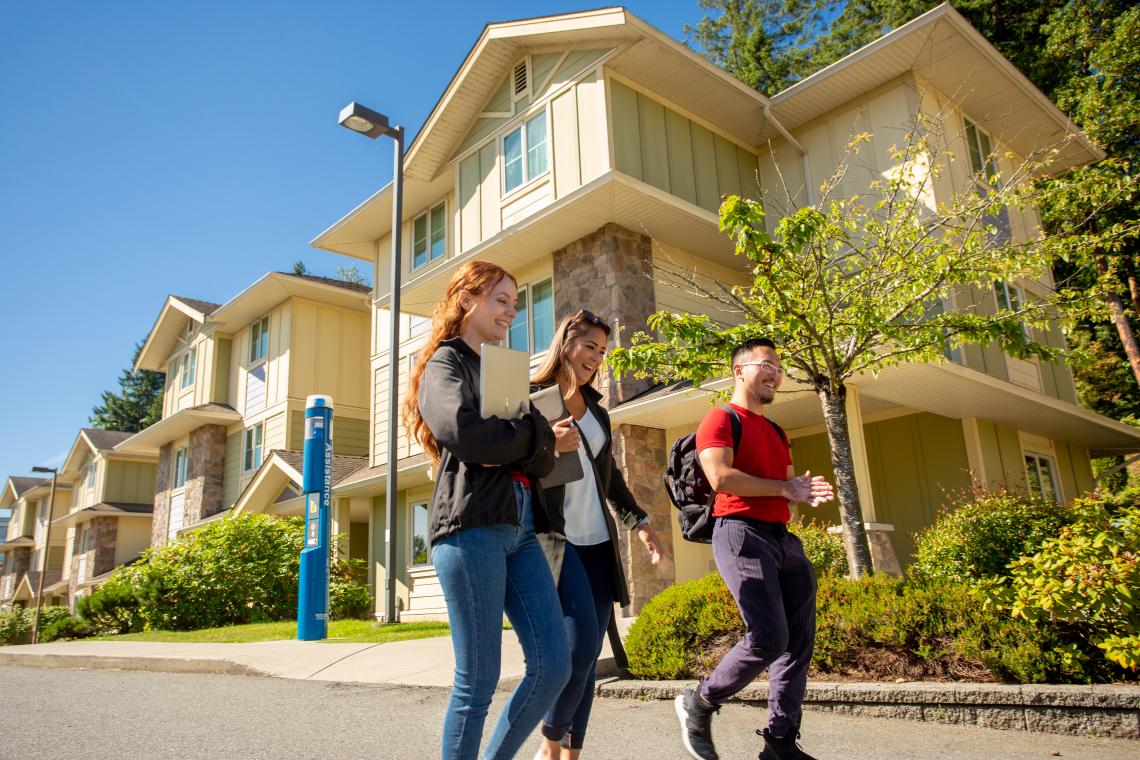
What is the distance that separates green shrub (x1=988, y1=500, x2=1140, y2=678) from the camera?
15.2ft

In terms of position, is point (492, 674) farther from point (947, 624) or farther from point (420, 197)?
point (420, 197)

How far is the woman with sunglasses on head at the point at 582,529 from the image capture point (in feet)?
9.91

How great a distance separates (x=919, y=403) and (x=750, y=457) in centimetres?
995

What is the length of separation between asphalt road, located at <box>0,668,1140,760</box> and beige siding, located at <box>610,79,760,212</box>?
9975 millimetres

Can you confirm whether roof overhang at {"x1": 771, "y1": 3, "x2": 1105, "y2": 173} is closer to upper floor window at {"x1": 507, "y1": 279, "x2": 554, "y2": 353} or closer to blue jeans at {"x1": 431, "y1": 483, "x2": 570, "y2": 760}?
upper floor window at {"x1": 507, "y1": 279, "x2": 554, "y2": 353}

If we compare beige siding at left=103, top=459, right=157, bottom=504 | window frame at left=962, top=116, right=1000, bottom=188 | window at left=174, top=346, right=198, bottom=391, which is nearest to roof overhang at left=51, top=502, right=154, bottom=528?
beige siding at left=103, top=459, right=157, bottom=504

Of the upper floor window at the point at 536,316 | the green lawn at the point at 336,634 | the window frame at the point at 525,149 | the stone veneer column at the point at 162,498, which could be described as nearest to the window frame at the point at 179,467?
the stone veneer column at the point at 162,498

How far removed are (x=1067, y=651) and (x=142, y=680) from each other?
770 centimetres

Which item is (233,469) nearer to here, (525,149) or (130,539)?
(130,539)

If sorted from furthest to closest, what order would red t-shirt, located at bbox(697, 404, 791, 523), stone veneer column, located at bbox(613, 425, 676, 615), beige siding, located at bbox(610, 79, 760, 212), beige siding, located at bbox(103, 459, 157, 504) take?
beige siding, located at bbox(103, 459, 157, 504)
beige siding, located at bbox(610, 79, 760, 212)
stone veneer column, located at bbox(613, 425, 676, 615)
red t-shirt, located at bbox(697, 404, 791, 523)

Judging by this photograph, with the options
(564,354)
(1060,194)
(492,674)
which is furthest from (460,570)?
(1060,194)

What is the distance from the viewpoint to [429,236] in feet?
61.3

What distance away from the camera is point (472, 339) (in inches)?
118

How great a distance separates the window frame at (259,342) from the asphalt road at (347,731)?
18.8 m
